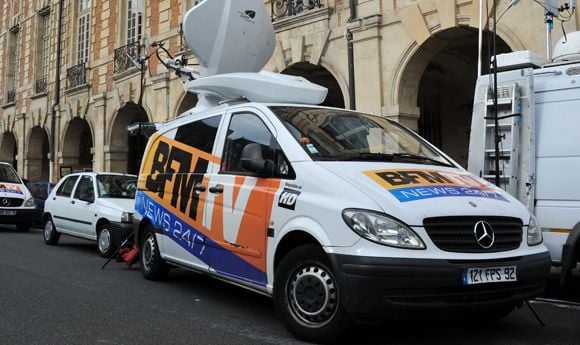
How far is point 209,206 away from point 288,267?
1.35 metres

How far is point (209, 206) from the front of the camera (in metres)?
5.10

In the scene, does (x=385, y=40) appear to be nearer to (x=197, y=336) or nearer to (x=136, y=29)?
(x=197, y=336)

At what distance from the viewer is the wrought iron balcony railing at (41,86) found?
84.5ft

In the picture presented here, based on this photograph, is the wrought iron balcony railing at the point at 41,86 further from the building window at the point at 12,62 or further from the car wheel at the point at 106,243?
the car wheel at the point at 106,243

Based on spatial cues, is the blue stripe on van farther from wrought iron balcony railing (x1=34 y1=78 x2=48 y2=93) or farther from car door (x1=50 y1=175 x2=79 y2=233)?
Result: wrought iron balcony railing (x1=34 y1=78 x2=48 y2=93)

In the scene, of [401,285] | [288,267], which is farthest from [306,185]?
[401,285]

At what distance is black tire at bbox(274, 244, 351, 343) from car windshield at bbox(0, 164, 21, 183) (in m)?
12.1

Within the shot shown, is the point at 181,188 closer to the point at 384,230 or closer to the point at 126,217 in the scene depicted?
the point at 384,230

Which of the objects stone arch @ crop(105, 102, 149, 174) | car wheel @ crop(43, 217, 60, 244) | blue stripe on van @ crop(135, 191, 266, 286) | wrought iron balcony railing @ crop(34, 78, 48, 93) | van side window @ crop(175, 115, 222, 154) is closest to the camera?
Answer: blue stripe on van @ crop(135, 191, 266, 286)

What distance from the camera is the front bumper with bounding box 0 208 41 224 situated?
1321 cm

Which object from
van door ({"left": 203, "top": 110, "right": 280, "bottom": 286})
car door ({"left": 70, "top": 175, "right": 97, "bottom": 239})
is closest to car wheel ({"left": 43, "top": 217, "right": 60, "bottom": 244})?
car door ({"left": 70, "top": 175, "right": 97, "bottom": 239})

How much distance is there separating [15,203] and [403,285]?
12.5m

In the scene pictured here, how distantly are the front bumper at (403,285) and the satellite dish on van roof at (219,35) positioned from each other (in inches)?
177

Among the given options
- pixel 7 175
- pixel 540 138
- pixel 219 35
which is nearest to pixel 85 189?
pixel 219 35
